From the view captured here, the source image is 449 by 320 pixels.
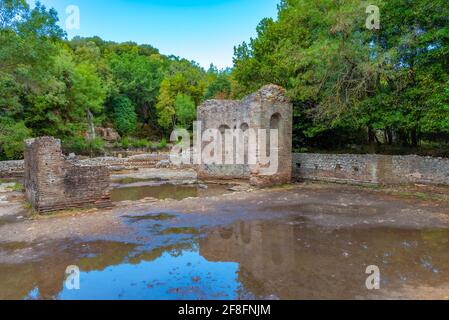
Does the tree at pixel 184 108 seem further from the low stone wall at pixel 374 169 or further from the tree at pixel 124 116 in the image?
the low stone wall at pixel 374 169

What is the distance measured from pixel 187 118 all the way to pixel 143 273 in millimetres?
41186

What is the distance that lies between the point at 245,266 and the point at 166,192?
1003 cm

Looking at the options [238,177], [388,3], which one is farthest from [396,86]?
[238,177]

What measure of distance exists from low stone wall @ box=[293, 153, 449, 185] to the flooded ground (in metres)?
3.38

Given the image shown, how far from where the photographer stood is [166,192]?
1584 cm

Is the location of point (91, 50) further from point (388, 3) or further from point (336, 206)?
point (336, 206)

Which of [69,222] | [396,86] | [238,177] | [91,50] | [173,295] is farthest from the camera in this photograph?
[91,50]

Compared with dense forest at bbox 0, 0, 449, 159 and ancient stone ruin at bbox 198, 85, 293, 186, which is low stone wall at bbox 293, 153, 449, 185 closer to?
dense forest at bbox 0, 0, 449, 159

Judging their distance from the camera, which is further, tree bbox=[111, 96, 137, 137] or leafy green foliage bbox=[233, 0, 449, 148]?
tree bbox=[111, 96, 137, 137]

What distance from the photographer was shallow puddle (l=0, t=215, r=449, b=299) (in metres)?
5.21

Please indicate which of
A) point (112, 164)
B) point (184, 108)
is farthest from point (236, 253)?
point (184, 108)

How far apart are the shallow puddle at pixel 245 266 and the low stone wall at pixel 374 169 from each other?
690cm

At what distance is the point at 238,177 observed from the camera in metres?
19.5

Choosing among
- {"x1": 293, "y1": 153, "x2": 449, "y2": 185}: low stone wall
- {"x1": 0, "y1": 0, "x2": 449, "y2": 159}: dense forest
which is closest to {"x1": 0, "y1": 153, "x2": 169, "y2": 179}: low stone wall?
{"x1": 0, "y1": 0, "x2": 449, "y2": 159}: dense forest
